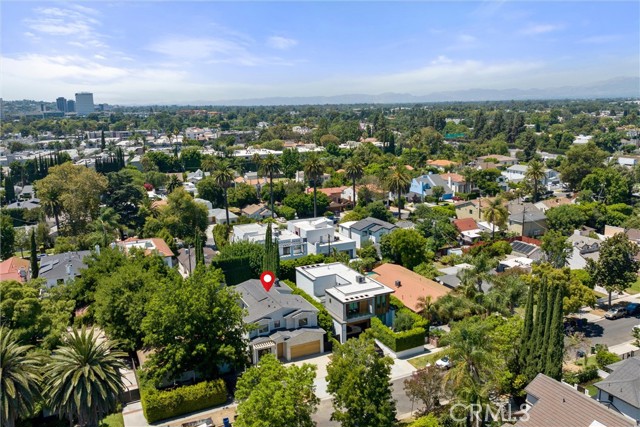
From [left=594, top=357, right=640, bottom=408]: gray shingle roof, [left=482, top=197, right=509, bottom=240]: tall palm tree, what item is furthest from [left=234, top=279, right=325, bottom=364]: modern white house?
[left=482, top=197, right=509, bottom=240]: tall palm tree

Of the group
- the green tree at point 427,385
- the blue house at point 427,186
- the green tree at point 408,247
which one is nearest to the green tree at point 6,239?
the green tree at point 408,247

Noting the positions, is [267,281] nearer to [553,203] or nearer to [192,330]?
[192,330]

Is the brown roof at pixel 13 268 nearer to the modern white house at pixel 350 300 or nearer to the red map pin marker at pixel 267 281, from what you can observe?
the red map pin marker at pixel 267 281

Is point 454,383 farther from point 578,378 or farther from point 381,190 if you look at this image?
point 381,190

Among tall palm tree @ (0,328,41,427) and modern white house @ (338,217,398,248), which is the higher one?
tall palm tree @ (0,328,41,427)

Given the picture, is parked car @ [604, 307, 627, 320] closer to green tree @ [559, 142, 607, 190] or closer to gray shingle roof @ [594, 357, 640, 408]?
gray shingle roof @ [594, 357, 640, 408]
